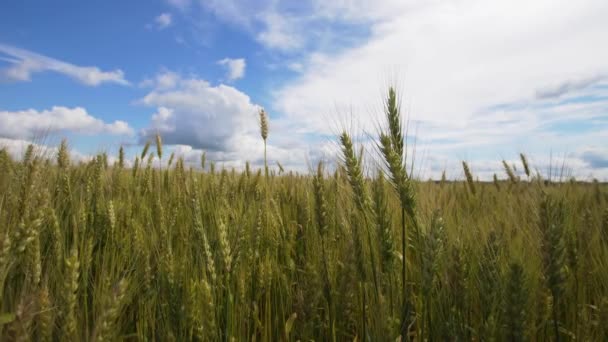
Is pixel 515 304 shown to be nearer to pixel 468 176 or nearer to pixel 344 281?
pixel 344 281

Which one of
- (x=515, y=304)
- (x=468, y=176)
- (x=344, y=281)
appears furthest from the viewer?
(x=468, y=176)

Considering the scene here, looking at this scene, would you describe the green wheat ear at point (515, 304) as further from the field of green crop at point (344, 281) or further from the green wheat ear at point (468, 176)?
the green wheat ear at point (468, 176)

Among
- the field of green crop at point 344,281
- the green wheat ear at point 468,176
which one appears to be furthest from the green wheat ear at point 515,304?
the green wheat ear at point 468,176

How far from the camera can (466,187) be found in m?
4.79

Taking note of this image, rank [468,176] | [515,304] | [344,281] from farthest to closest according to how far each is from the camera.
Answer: [468,176]
[344,281]
[515,304]

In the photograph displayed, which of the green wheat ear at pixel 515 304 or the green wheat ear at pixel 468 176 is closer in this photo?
the green wheat ear at pixel 515 304

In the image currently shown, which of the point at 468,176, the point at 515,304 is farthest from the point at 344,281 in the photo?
the point at 468,176

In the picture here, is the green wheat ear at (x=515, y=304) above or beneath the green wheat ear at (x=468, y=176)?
beneath

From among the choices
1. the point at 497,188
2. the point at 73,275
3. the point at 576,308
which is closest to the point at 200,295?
the point at 73,275

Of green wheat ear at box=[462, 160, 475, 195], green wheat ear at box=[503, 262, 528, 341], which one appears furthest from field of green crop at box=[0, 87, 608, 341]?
green wheat ear at box=[462, 160, 475, 195]

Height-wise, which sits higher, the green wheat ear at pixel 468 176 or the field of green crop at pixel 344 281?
the green wheat ear at pixel 468 176

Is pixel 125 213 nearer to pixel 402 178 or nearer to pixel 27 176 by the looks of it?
pixel 27 176

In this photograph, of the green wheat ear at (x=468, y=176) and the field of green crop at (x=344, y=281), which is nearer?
the field of green crop at (x=344, y=281)

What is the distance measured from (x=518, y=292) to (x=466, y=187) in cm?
388
